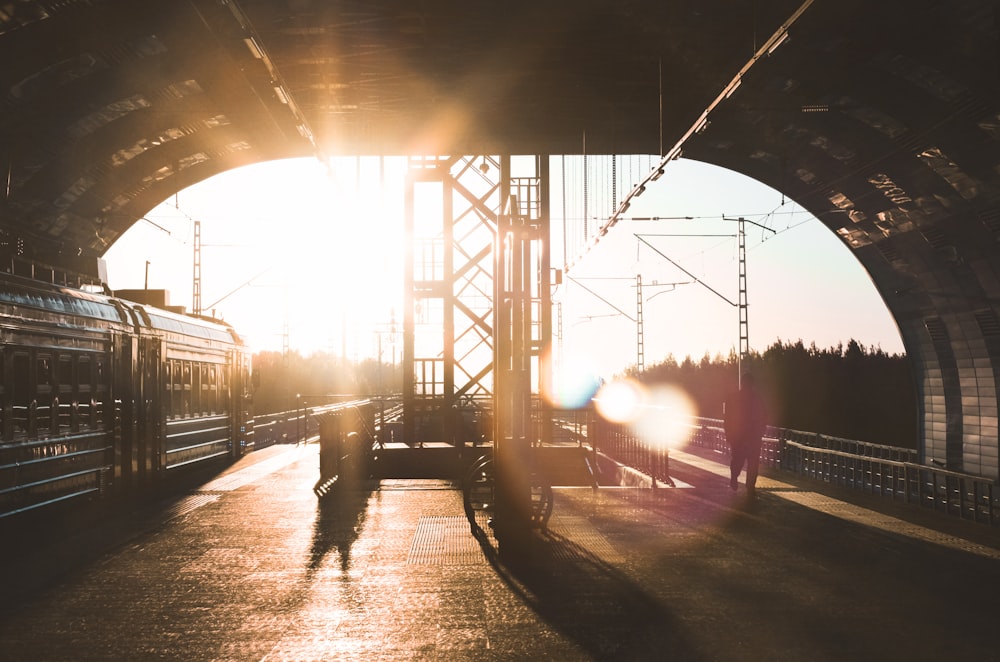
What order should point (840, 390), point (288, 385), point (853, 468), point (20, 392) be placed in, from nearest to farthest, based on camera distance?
point (20, 392) < point (853, 468) < point (840, 390) < point (288, 385)

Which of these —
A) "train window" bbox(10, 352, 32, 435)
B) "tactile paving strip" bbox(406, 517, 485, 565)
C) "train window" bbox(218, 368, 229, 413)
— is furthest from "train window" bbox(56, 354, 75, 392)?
"train window" bbox(218, 368, 229, 413)

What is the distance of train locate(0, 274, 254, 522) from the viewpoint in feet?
33.1

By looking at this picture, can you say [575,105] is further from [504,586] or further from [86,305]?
[504,586]

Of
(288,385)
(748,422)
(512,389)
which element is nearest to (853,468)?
(748,422)

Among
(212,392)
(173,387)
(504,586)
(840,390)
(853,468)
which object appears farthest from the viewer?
(840,390)

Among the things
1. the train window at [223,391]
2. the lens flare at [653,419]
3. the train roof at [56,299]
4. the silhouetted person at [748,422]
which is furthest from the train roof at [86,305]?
the silhouetted person at [748,422]

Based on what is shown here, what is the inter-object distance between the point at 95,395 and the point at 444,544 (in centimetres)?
596

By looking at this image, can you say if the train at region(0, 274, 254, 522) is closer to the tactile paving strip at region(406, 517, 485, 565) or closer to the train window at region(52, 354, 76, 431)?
the train window at region(52, 354, 76, 431)

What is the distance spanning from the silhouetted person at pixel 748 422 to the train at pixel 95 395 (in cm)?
902

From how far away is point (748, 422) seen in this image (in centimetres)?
1268

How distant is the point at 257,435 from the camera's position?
1058 inches

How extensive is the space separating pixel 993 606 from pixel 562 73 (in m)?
13.1

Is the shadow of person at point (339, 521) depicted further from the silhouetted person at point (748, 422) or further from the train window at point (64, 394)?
the silhouetted person at point (748, 422)

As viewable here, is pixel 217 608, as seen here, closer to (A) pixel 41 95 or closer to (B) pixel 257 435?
(A) pixel 41 95
